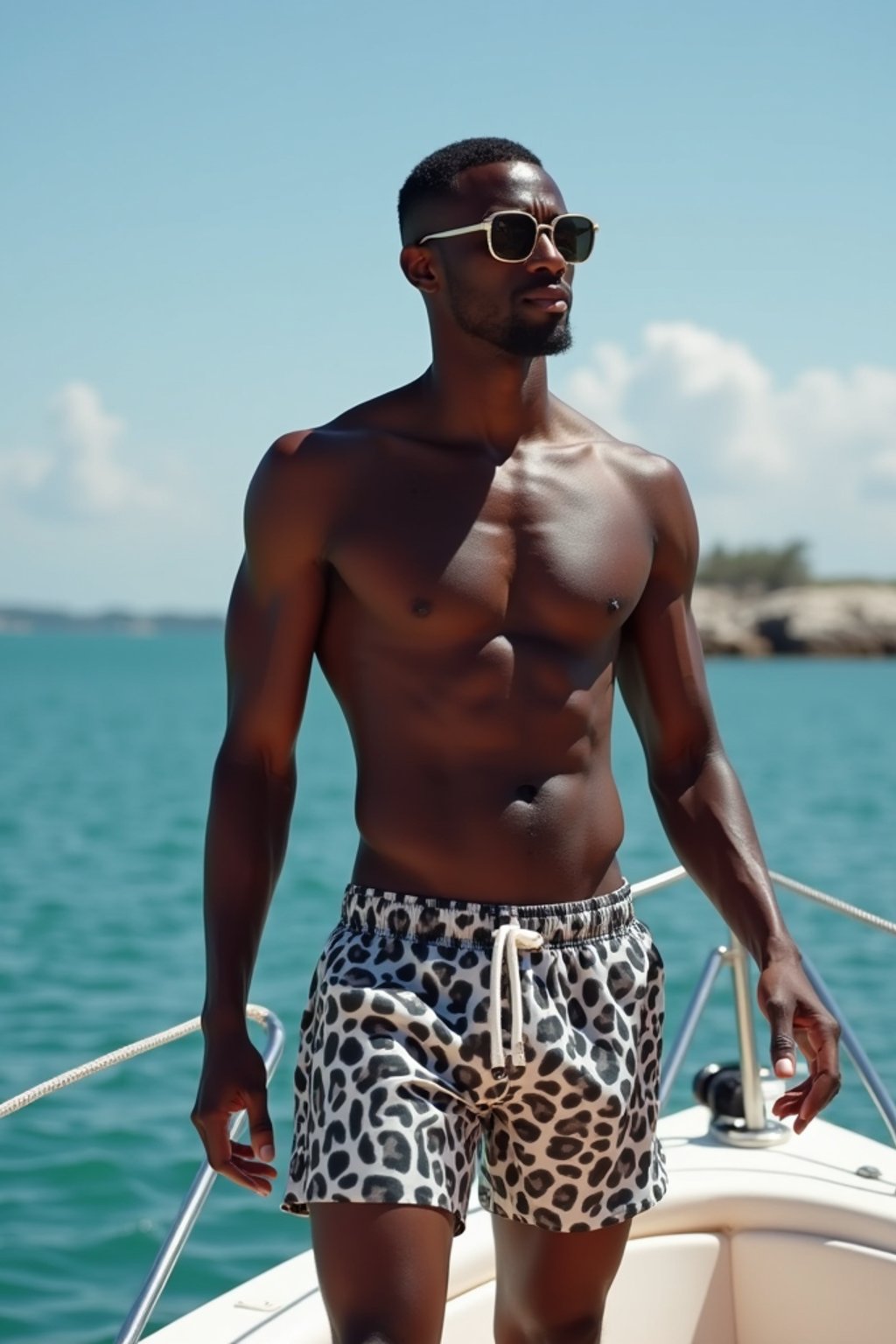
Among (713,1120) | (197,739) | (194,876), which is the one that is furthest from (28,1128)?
(197,739)

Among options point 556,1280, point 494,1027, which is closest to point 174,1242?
point 556,1280

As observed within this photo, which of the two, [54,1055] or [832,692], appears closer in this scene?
[54,1055]

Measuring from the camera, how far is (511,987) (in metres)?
2.22

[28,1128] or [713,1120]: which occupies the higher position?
[713,1120]

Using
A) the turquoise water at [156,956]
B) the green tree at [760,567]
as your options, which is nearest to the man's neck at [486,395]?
the turquoise water at [156,956]

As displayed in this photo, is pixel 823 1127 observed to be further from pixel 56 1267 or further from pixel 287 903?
pixel 287 903

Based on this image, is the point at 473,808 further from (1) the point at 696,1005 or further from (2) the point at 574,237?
(1) the point at 696,1005

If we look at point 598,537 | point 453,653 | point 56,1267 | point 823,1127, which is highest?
point 598,537

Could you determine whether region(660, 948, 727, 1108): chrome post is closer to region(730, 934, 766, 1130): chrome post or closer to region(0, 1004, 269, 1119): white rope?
region(730, 934, 766, 1130): chrome post

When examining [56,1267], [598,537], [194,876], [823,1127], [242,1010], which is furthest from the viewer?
[194,876]

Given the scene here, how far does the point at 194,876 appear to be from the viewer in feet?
57.5

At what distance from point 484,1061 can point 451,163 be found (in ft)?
3.87

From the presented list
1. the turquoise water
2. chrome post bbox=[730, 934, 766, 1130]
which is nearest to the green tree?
the turquoise water

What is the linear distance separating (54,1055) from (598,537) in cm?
779
